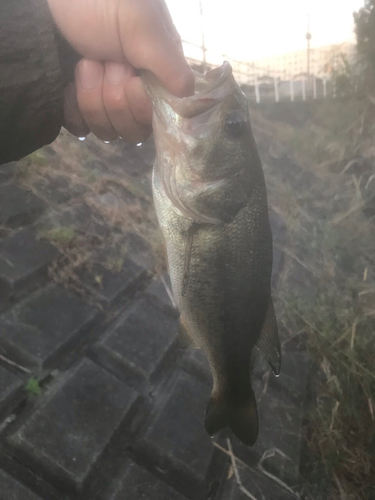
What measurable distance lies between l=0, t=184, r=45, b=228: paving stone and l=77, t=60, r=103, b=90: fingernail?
1235mm

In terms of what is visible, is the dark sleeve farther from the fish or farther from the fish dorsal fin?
the fish dorsal fin

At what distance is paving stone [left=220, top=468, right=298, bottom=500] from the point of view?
5.96ft

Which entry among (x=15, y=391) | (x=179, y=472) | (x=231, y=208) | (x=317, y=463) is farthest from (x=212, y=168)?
(x=317, y=463)

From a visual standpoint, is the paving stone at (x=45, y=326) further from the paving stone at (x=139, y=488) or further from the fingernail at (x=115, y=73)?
the fingernail at (x=115, y=73)

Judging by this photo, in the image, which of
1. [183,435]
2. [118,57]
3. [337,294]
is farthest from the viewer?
[337,294]

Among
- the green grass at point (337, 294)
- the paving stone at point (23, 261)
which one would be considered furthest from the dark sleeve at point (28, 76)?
the green grass at point (337, 294)

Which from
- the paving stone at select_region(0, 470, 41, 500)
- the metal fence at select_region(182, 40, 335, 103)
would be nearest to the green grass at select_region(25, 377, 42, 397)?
the paving stone at select_region(0, 470, 41, 500)

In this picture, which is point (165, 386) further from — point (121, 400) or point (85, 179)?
point (85, 179)

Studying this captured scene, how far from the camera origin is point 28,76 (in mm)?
1160

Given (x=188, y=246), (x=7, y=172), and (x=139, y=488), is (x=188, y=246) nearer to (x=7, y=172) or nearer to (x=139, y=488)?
(x=139, y=488)

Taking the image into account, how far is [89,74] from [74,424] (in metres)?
1.55

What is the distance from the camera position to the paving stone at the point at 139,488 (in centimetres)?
157

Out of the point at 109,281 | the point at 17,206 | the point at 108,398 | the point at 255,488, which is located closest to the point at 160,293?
the point at 109,281

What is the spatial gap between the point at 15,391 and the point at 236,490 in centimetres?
125
